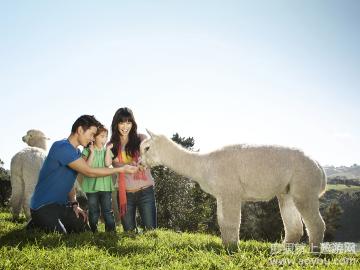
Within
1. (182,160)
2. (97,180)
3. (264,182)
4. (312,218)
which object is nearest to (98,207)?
(97,180)

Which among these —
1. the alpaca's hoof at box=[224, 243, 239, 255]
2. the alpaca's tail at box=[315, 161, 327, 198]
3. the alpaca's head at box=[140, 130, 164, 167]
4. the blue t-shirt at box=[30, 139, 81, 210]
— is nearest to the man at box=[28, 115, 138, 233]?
the blue t-shirt at box=[30, 139, 81, 210]

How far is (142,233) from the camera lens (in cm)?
755

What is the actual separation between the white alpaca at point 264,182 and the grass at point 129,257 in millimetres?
662

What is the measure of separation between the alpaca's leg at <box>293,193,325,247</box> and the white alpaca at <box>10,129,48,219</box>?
7.30 meters

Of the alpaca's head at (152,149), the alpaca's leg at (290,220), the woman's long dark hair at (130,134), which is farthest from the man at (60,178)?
the alpaca's leg at (290,220)

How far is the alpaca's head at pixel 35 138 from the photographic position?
1108 cm

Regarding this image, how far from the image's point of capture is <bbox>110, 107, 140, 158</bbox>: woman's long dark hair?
791cm

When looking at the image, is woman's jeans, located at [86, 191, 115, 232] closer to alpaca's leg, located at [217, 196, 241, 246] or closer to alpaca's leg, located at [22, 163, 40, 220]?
alpaca's leg, located at [22, 163, 40, 220]

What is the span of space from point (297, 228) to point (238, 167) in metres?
1.73

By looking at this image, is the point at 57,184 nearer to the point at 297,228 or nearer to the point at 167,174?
the point at 297,228

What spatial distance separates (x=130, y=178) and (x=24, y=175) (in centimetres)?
362

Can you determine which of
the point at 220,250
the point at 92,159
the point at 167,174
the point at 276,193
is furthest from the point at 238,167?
the point at 167,174

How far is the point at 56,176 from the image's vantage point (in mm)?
6754

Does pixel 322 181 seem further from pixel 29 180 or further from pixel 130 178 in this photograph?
pixel 29 180
